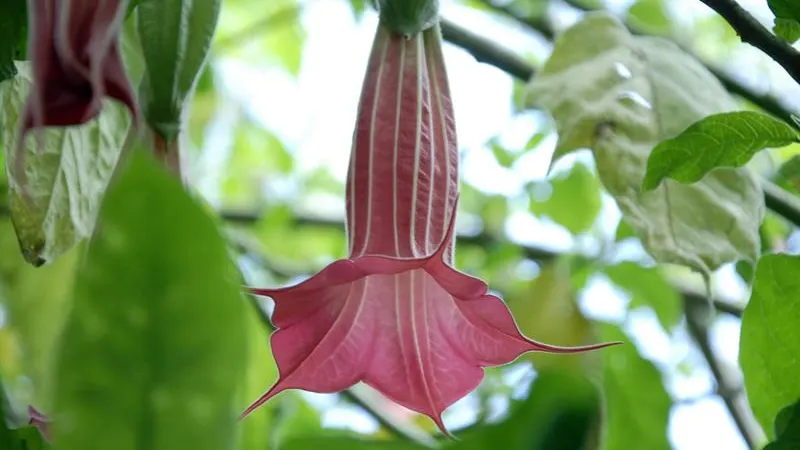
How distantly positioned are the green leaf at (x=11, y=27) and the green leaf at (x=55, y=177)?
0.14 ft

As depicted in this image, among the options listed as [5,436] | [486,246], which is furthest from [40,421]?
[486,246]

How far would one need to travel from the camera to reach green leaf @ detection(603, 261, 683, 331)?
809 mm

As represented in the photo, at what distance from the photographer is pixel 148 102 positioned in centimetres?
46

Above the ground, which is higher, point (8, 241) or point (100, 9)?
point (100, 9)

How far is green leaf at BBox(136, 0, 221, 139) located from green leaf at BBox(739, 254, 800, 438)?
262mm

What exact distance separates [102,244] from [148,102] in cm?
29

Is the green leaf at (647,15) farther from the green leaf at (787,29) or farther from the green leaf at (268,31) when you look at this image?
the green leaf at (787,29)

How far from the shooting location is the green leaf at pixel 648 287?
2.65 feet

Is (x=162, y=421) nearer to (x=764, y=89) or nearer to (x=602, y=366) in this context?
(x=602, y=366)

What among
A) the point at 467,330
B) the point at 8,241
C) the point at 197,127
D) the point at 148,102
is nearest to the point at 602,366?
the point at 467,330

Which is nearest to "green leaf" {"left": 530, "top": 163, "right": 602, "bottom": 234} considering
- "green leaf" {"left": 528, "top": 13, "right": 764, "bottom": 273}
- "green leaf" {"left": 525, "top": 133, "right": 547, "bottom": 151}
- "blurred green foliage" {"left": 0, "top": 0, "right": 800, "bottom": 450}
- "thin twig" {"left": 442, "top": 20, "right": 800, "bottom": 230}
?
"blurred green foliage" {"left": 0, "top": 0, "right": 800, "bottom": 450}

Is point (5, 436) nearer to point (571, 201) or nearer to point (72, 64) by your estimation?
point (72, 64)

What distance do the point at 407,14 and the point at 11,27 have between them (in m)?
0.17

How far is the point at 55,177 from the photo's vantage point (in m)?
0.44
